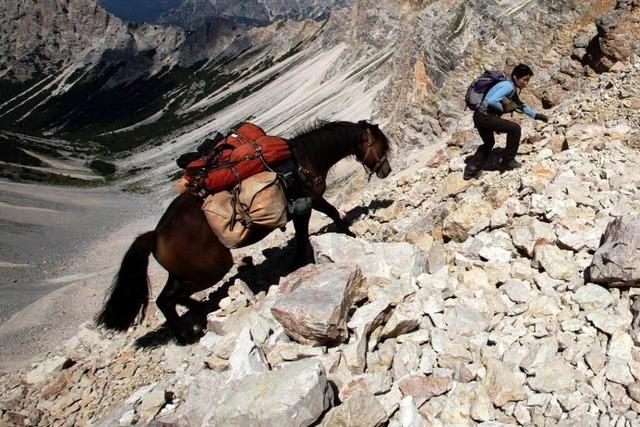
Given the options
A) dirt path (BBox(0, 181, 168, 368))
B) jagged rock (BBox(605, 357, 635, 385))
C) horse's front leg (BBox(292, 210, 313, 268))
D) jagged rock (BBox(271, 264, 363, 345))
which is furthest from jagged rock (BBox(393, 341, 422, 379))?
dirt path (BBox(0, 181, 168, 368))

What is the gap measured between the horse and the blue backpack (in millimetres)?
2337

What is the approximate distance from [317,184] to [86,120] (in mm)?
190610

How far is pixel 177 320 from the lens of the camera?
24.1ft

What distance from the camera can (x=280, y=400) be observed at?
3.83 m

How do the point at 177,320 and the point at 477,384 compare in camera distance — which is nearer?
the point at 477,384

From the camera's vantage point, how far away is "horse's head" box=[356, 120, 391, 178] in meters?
8.62

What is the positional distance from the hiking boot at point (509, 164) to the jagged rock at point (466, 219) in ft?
6.68

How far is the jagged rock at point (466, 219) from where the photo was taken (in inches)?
252

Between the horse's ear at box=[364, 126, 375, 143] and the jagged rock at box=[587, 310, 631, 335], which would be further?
the horse's ear at box=[364, 126, 375, 143]

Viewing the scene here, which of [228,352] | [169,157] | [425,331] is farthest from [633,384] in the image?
[169,157]

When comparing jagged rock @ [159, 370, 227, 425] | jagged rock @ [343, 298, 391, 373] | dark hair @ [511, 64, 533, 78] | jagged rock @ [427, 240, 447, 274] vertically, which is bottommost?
jagged rock @ [427, 240, 447, 274]

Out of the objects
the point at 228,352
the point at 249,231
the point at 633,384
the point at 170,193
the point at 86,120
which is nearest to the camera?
the point at 633,384

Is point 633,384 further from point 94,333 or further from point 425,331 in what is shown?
point 94,333

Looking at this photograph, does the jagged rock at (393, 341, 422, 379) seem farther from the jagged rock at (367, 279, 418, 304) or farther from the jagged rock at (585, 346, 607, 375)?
the jagged rock at (585, 346, 607, 375)
